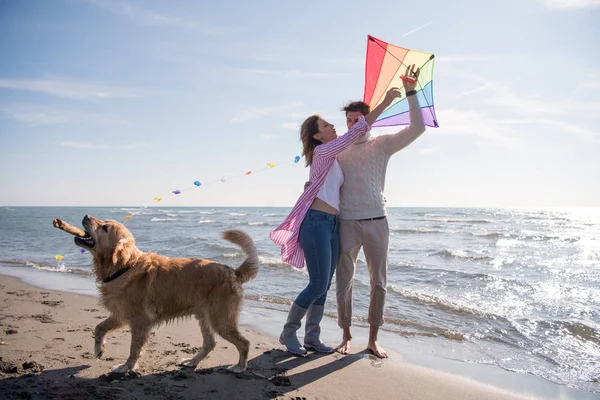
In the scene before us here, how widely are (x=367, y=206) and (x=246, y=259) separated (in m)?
1.29

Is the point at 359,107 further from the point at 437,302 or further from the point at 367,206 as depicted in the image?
the point at 437,302

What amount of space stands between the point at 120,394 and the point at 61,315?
295cm

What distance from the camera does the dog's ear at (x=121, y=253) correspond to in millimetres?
3624

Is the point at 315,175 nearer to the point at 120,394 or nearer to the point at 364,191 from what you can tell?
the point at 364,191

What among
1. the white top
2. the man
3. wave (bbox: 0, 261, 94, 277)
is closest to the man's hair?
the man

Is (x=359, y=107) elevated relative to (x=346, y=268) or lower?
elevated

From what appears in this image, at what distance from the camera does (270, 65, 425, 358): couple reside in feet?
13.8

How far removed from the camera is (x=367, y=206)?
433 centimetres

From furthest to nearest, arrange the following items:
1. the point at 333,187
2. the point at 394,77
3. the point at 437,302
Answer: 1. the point at 437,302
2. the point at 394,77
3. the point at 333,187

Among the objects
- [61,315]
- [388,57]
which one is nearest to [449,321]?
[388,57]

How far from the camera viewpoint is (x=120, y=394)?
313 centimetres

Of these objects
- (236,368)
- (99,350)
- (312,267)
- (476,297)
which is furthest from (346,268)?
(476,297)

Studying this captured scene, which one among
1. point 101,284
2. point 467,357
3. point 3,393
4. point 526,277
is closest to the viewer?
point 3,393

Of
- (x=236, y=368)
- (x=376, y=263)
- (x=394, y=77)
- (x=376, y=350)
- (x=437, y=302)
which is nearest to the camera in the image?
(x=236, y=368)
